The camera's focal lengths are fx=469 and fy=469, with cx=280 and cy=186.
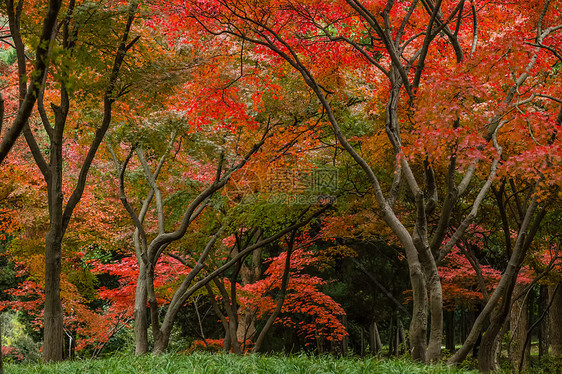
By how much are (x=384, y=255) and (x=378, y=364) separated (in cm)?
1194

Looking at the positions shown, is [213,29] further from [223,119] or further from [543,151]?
[543,151]

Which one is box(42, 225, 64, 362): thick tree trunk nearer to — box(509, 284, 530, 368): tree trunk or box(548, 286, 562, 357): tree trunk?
box(509, 284, 530, 368): tree trunk

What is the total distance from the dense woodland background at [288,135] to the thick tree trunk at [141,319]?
0.13 feet

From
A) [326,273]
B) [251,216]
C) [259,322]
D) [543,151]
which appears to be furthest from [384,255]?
[543,151]

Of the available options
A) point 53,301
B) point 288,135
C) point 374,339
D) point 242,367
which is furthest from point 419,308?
point 374,339

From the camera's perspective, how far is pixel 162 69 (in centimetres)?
739

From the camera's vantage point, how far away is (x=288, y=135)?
930cm

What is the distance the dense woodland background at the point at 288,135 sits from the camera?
20.6 feet

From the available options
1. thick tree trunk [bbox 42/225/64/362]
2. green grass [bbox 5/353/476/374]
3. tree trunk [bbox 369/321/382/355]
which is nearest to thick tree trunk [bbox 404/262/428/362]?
green grass [bbox 5/353/476/374]

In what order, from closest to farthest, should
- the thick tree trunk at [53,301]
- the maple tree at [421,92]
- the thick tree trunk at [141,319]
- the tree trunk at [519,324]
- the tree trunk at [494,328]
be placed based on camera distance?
the maple tree at [421,92] < the thick tree trunk at [53,301] < the tree trunk at [494,328] < the thick tree trunk at [141,319] < the tree trunk at [519,324]

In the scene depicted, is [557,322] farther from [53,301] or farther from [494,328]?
[53,301]

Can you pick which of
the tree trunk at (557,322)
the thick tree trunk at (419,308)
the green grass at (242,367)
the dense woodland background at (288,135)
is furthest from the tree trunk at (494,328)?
the tree trunk at (557,322)

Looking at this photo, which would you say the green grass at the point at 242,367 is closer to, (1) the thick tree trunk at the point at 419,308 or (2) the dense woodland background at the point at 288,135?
(1) the thick tree trunk at the point at 419,308

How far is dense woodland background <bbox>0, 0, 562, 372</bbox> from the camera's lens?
629 centimetres
